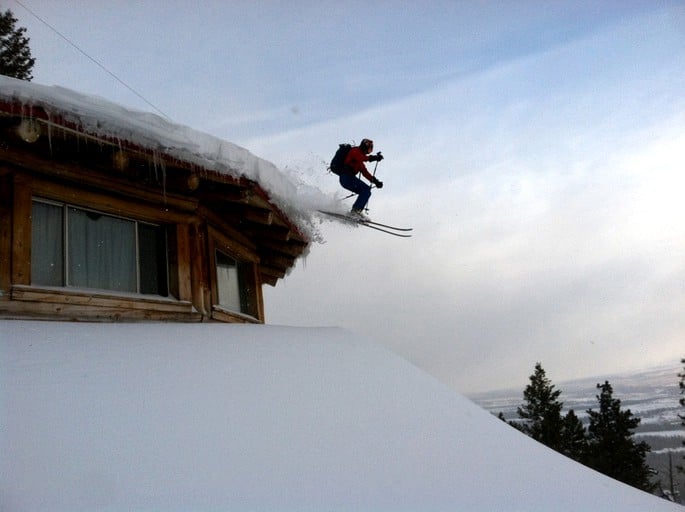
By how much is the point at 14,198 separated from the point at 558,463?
5.43m

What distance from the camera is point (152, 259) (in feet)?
21.7

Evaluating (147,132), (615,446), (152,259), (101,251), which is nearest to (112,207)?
(101,251)

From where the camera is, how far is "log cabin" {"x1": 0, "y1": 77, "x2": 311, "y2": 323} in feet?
16.9

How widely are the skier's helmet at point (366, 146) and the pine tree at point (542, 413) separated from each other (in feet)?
128

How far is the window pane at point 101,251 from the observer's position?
5.83 meters

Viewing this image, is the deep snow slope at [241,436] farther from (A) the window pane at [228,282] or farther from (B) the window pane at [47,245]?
(A) the window pane at [228,282]

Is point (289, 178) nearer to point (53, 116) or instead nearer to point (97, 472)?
point (53, 116)

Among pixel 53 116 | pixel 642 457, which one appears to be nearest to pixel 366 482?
pixel 53 116

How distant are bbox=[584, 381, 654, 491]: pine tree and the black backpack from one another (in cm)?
3751

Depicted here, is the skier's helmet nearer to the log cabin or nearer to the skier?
the skier

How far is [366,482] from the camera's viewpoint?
331 centimetres

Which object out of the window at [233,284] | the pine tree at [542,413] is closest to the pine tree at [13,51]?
the window at [233,284]

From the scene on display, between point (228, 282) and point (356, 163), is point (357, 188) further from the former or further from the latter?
point (228, 282)

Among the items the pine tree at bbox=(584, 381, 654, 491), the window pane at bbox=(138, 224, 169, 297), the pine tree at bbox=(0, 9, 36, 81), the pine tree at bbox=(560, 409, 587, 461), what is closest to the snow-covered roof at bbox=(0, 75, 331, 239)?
the window pane at bbox=(138, 224, 169, 297)
